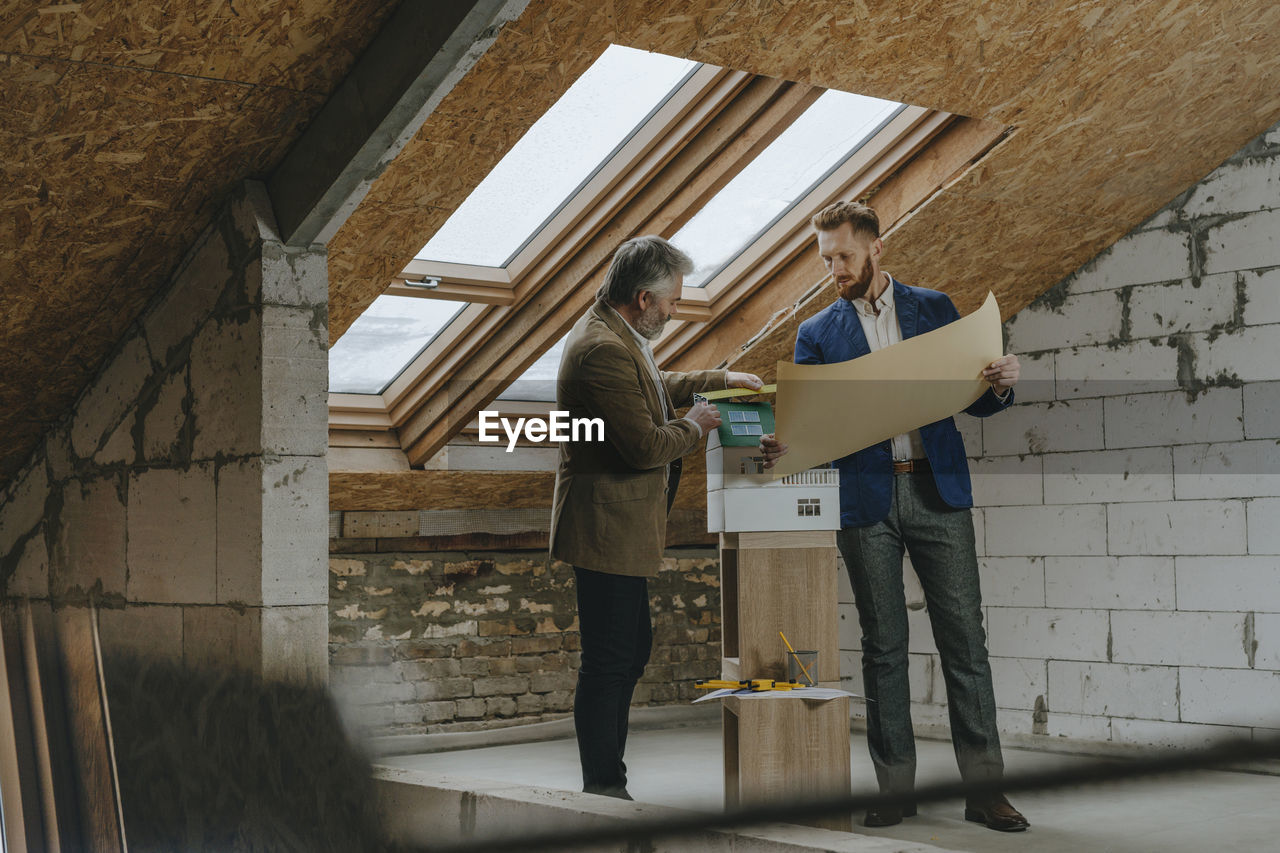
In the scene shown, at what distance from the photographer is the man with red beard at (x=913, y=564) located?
2527mm

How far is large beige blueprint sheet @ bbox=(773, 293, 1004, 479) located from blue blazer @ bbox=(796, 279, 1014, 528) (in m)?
0.07

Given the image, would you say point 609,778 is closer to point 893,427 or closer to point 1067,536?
point 893,427

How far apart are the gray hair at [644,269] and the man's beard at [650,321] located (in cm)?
4

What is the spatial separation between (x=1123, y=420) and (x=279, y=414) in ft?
9.44

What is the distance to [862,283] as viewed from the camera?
2.68m

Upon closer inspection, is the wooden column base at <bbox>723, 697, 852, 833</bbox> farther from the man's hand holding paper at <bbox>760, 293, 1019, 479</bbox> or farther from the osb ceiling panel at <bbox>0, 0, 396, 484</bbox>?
the osb ceiling panel at <bbox>0, 0, 396, 484</bbox>

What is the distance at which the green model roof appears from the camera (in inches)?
103

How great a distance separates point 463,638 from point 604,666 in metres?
2.31

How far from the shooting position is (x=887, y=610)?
258cm

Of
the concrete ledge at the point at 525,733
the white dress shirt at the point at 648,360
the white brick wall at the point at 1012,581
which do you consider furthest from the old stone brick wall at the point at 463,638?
the white dress shirt at the point at 648,360

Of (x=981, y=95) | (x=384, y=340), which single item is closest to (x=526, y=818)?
(x=384, y=340)

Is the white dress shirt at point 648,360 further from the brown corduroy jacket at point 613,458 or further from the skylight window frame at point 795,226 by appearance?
the skylight window frame at point 795,226

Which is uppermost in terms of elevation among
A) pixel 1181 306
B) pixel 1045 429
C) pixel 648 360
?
pixel 1181 306

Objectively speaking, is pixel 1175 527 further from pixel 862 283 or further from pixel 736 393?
pixel 736 393
